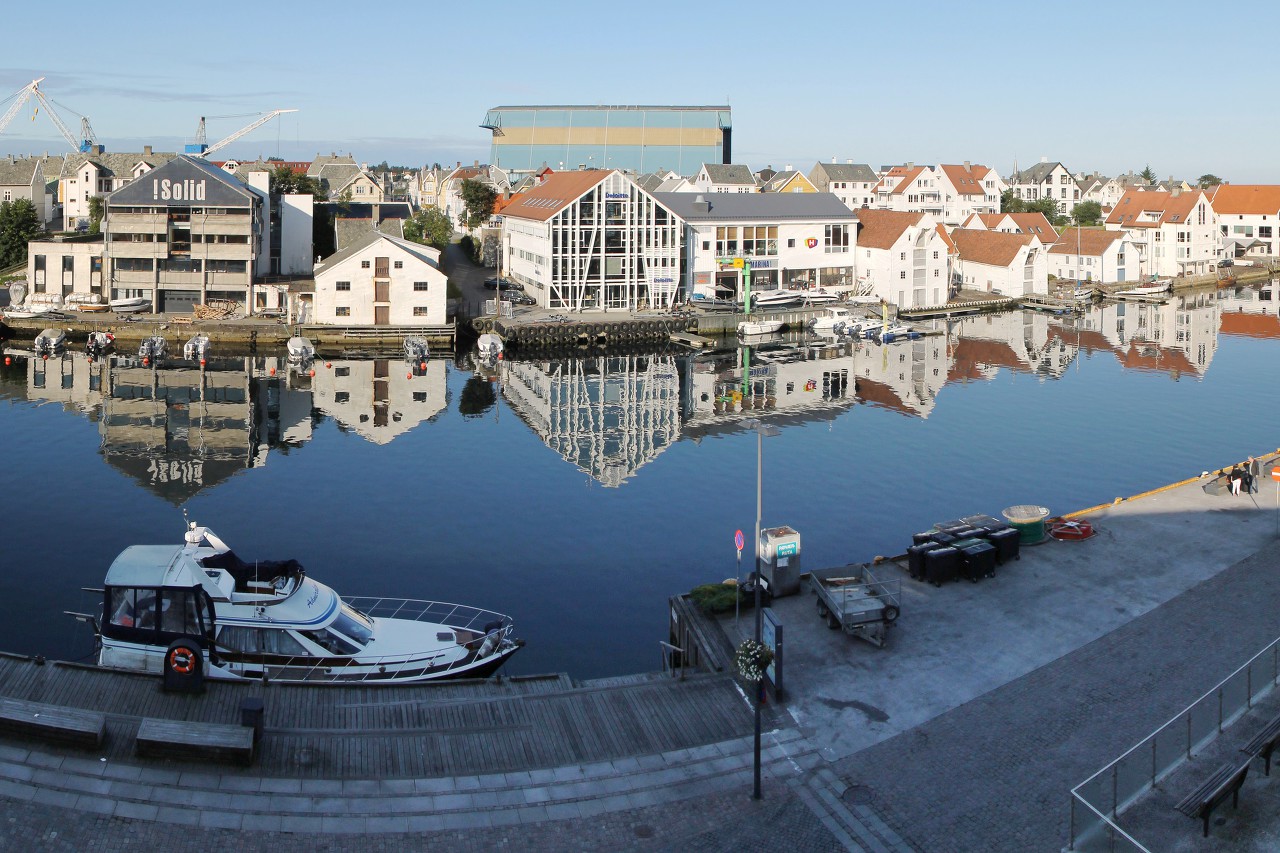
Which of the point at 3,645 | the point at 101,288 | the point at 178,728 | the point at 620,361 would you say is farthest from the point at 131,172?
the point at 178,728

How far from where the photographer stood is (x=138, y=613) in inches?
977

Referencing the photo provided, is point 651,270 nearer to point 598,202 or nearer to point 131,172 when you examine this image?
point 598,202

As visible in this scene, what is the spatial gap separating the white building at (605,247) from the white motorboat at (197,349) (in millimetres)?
24661

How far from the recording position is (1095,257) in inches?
4530

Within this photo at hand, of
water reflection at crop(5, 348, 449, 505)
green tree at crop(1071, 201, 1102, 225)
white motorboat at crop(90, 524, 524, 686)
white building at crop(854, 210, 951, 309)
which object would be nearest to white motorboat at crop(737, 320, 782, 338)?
white building at crop(854, 210, 951, 309)

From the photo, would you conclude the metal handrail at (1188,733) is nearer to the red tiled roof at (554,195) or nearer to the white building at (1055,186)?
the red tiled roof at (554,195)

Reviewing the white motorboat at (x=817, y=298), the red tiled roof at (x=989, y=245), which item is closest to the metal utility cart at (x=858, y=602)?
the white motorboat at (x=817, y=298)

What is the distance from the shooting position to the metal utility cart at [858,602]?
82.9 feet

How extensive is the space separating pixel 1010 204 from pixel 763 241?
8040cm

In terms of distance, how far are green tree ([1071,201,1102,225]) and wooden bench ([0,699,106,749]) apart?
159166mm

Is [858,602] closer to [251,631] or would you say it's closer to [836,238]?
[251,631]

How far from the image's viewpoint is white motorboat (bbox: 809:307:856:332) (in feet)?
293

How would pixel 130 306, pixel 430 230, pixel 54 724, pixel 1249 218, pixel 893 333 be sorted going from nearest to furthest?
pixel 54 724 < pixel 130 306 < pixel 893 333 < pixel 430 230 < pixel 1249 218

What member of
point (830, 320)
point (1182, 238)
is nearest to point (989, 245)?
point (830, 320)
